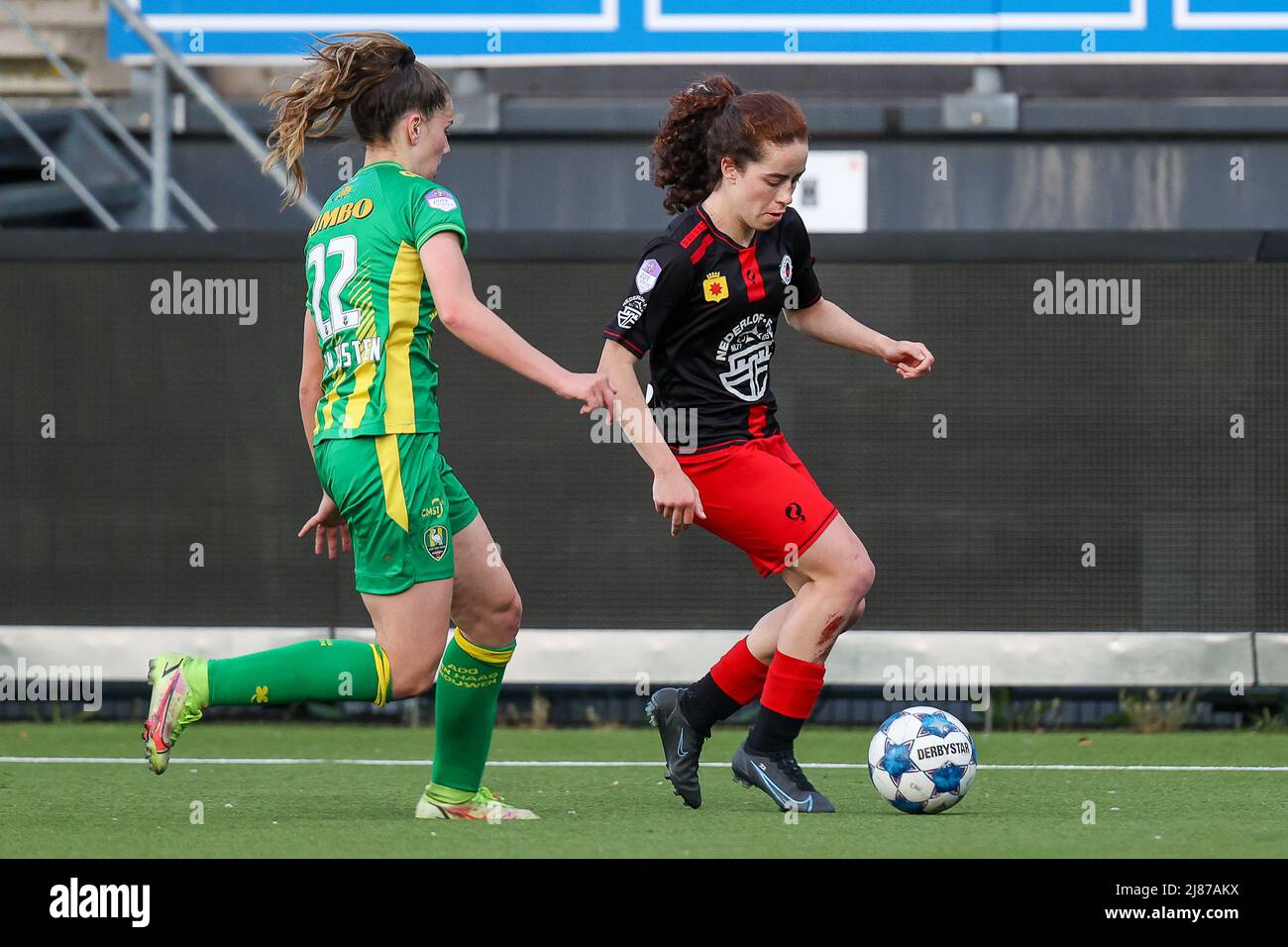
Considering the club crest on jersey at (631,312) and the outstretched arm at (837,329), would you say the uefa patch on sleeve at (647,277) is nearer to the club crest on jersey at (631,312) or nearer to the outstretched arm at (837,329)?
the club crest on jersey at (631,312)

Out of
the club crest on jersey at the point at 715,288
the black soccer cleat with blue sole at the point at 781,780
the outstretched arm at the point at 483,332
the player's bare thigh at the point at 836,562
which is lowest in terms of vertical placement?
the black soccer cleat with blue sole at the point at 781,780

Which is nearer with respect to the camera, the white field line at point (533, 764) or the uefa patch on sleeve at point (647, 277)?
the uefa patch on sleeve at point (647, 277)

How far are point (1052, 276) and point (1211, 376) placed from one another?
80 centimetres

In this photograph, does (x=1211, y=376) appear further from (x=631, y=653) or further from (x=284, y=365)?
(x=284, y=365)

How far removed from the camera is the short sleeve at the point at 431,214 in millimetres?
4766

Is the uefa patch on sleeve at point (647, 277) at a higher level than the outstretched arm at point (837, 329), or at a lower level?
higher

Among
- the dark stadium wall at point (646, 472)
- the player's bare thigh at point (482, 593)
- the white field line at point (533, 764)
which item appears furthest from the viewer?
the dark stadium wall at point (646, 472)

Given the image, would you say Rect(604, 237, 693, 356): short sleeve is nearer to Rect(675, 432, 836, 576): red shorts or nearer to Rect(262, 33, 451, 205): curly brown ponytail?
Rect(675, 432, 836, 576): red shorts

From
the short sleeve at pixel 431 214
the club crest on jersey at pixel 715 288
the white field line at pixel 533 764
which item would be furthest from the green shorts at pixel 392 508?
the white field line at pixel 533 764

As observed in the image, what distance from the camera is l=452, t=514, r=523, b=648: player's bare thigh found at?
5.05 meters

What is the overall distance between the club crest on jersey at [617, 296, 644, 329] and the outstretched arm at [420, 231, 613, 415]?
2.15 feet

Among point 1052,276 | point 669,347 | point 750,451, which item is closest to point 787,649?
point 750,451

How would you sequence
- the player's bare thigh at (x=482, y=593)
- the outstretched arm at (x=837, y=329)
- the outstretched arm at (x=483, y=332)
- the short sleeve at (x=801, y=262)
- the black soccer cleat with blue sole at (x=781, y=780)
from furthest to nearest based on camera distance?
1. the outstretched arm at (x=837, y=329)
2. the short sleeve at (x=801, y=262)
3. the black soccer cleat with blue sole at (x=781, y=780)
4. the player's bare thigh at (x=482, y=593)
5. the outstretched arm at (x=483, y=332)

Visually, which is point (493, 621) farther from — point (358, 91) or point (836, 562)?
point (358, 91)
